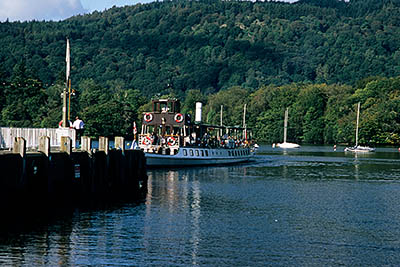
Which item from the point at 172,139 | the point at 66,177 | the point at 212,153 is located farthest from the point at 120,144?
the point at 212,153

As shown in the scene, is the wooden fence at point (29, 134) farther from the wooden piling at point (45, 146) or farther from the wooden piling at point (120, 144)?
the wooden piling at point (120, 144)

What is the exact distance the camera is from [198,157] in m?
85.2

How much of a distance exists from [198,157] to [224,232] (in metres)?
50.7

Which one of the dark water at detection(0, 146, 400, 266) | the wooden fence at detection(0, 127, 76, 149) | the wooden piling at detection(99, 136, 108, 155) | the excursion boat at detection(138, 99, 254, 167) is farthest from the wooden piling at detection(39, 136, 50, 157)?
the excursion boat at detection(138, 99, 254, 167)

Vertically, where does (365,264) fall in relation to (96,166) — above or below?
below

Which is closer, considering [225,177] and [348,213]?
[348,213]

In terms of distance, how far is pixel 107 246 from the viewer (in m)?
29.8

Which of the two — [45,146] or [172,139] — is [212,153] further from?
[45,146]

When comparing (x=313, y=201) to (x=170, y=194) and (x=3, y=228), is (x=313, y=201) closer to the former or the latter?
(x=170, y=194)

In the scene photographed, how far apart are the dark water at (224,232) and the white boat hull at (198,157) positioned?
69.1 ft

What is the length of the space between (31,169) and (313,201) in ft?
75.3

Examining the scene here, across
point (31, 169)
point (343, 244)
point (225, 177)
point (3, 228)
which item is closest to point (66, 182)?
point (31, 169)

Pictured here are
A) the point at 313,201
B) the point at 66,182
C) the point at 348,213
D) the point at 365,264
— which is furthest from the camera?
the point at 313,201

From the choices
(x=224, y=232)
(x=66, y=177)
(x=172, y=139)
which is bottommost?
(x=224, y=232)
